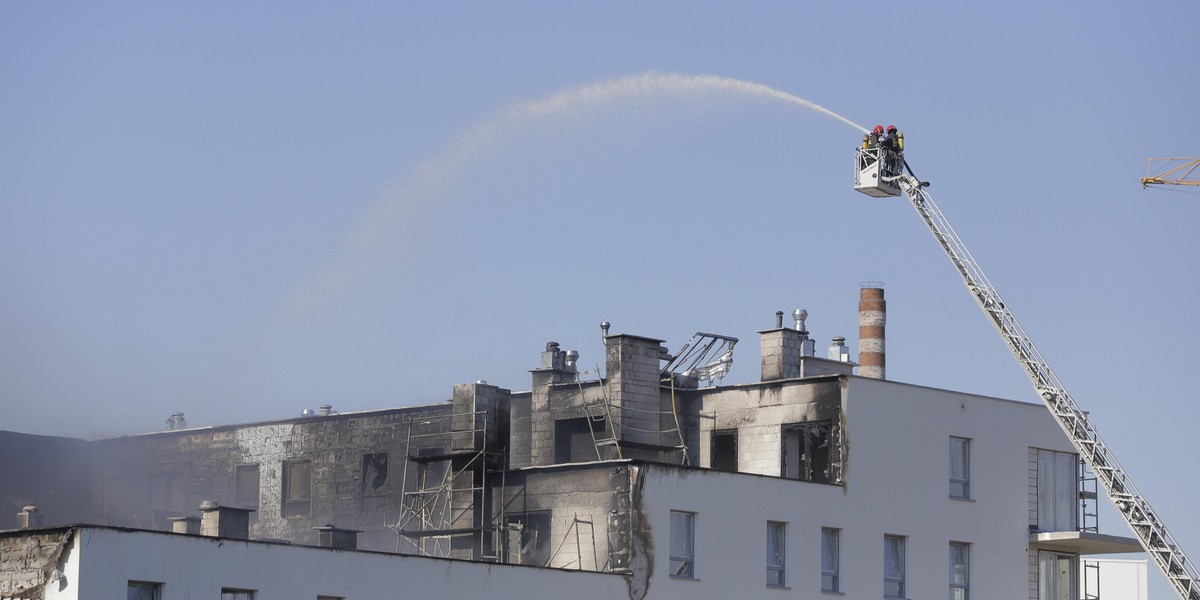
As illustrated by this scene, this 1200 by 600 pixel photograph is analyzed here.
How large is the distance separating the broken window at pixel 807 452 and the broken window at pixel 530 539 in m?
6.91

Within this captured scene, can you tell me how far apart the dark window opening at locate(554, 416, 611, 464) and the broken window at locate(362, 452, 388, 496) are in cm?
815

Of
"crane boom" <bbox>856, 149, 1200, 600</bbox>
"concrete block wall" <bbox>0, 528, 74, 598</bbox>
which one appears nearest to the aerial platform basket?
"crane boom" <bbox>856, 149, 1200, 600</bbox>

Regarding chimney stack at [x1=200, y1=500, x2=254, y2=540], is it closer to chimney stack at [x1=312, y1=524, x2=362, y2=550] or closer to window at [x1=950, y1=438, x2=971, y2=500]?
chimney stack at [x1=312, y1=524, x2=362, y2=550]

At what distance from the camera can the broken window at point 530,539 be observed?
45875 mm

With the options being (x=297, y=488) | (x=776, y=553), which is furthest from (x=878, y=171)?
(x=297, y=488)

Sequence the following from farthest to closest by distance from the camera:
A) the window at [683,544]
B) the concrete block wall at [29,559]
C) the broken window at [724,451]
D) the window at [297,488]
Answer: the window at [297,488] → the broken window at [724,451] → the window at [683,544] → the concrete block wall at [29,559]

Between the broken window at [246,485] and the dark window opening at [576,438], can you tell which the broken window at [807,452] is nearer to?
the dark window opening at [576,438]

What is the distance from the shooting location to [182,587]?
34.8 m

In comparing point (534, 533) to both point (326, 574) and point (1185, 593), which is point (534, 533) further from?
point (1185, 593)

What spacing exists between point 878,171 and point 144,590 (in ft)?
85.6

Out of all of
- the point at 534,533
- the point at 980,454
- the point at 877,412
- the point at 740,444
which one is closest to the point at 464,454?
the point at 534,533

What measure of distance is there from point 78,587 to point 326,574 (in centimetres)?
557

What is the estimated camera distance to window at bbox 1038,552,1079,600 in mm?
53281

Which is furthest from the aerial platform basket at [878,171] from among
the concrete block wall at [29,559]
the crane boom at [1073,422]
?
the concrete block wall at [29,559]
